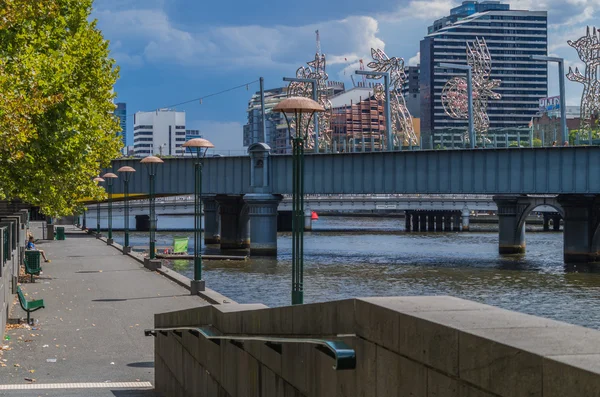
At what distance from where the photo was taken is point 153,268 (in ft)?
147

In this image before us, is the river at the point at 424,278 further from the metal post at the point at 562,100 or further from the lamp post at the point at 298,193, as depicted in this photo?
the lamp post at the point at 298,193

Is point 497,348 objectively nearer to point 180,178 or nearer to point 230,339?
point 230,339

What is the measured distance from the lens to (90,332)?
2389 centimetres

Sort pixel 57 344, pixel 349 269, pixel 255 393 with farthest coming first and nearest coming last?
pixel 349 269, pixel 57 344, pixel 255 393

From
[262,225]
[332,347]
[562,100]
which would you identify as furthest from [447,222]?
[332,347]

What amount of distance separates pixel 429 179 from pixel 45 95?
3846 cm

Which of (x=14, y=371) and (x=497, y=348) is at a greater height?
(x=497, y=348)

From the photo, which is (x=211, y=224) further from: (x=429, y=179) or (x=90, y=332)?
(x=90, y=332)

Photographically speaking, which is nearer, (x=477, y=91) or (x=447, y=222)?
(x=477, y=91)

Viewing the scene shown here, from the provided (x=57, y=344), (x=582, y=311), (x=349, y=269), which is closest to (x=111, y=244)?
(x=349, y=269)

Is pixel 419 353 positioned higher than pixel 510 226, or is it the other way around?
pixel 419 353

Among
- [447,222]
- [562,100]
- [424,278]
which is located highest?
[562,100]

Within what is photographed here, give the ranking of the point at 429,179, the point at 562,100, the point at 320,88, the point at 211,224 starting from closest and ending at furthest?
the point at 562,100 → the point at 429,179 → the point at 211,224 → the point at 320,88

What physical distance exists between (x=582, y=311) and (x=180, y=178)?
4806cm
